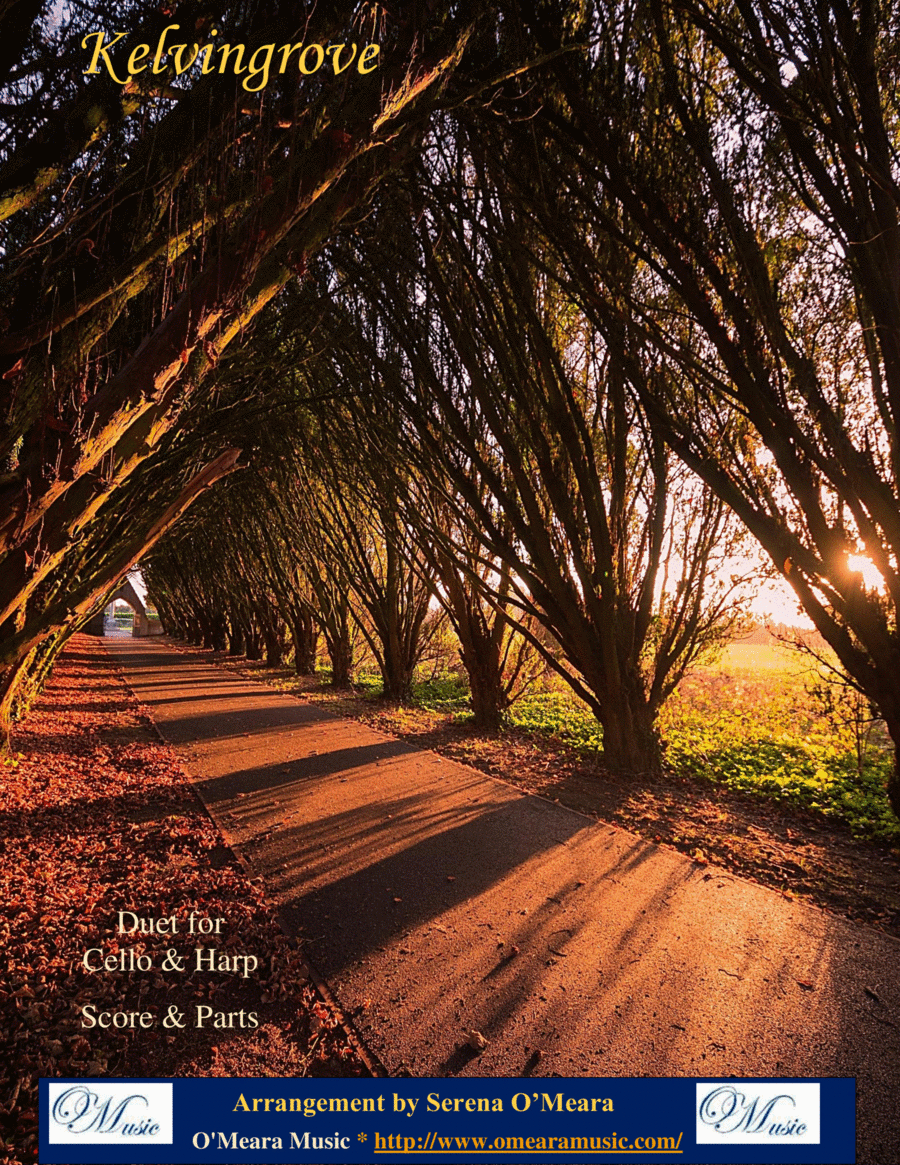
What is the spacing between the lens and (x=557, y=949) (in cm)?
288

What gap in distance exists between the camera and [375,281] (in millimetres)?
7223

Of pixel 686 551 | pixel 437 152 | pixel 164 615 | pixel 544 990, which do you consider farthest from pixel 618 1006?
pixel 164 615

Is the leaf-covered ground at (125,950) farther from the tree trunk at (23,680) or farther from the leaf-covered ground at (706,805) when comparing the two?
the leaf-covered ground at (706,805)

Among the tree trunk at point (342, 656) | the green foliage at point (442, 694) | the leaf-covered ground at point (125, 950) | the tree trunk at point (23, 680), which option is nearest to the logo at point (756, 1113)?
the leaf-covered ground at point (125, 950)

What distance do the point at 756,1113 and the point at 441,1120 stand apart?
106 centimetres

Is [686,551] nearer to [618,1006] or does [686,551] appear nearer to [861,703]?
[861,703]

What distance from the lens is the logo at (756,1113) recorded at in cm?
189

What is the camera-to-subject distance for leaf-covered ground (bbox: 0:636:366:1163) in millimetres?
2053

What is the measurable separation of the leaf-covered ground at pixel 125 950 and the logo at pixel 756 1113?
3.95 feet

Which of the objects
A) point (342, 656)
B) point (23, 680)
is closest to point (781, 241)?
point (23, 680)

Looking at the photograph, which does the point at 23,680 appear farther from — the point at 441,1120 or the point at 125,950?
the point at 441,1120

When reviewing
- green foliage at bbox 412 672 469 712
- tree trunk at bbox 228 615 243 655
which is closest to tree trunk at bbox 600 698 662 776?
green foliage at bbox 412 672 469 712

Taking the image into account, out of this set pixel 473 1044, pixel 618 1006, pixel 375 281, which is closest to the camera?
pixel 473 1044

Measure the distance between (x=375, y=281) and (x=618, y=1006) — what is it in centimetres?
750
